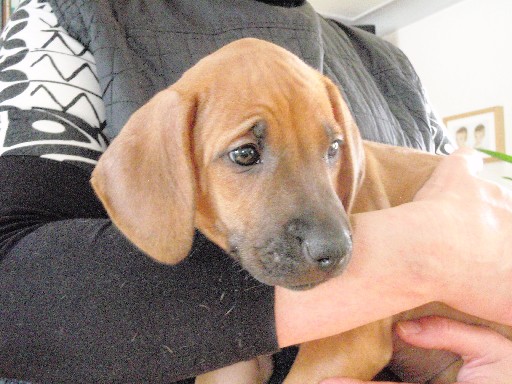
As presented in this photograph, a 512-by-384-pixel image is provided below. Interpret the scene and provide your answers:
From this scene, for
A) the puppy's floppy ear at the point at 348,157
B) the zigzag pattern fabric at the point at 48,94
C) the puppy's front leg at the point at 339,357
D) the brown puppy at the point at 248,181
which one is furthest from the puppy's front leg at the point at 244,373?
the zigzag pattern fabric at the point at 48,94

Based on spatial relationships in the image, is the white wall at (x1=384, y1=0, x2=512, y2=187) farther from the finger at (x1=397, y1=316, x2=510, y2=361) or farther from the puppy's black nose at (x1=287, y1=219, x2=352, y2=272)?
the puppy's black nose at (x1=287, y1=219, x2=352, y2=272)

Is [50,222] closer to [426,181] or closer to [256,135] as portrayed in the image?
[256,135]

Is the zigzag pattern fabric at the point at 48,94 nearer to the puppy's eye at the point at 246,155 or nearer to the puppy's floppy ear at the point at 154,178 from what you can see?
the puppy's floppy ear at the point at 154,178

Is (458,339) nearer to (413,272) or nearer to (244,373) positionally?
(413,272)

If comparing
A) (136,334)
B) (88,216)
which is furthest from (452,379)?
(88,216)

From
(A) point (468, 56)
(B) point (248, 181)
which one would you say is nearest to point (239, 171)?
(B) point (248, 181)

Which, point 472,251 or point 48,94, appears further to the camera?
point 48,94
